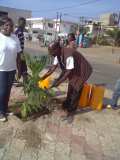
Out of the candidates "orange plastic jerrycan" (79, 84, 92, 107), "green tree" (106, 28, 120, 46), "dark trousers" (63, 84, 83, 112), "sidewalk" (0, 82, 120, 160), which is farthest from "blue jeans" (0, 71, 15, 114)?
"green tree" (106, 28, 120, 46)

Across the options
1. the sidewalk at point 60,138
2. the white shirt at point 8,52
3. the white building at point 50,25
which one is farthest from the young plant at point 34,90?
the white building at point 50,25

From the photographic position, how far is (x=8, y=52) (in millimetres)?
5168

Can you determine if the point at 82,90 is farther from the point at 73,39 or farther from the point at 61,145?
the point at 61,145

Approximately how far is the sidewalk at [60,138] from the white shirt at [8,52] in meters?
0.94

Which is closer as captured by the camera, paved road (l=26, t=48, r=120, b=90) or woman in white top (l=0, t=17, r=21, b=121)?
woman in white top (l=0, t=17, r=21, b=121)

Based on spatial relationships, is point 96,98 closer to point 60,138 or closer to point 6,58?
point 60,138

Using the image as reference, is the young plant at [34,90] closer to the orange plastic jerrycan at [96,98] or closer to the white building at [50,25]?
the orange plastic jerrycan at [96,98]

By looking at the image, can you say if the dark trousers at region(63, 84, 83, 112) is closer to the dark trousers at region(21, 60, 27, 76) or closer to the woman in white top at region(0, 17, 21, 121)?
the dark trousers at region(21, 60, 27, 76)

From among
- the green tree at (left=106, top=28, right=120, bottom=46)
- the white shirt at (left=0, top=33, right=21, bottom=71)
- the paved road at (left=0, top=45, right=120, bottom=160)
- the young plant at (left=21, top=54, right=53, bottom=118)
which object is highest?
the white shirt at (left=0, top=33, right=21, bottom=71)

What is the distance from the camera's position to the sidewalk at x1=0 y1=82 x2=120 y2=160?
455cm

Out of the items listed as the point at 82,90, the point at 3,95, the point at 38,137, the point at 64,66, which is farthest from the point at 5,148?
the point at 82,90

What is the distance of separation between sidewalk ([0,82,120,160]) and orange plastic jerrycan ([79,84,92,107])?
0.49 m

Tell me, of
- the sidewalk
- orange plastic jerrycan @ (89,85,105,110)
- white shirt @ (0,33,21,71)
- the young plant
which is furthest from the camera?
orange plastic jerrycan @ (89,85,105,110)

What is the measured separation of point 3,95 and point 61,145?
1.37 metres
